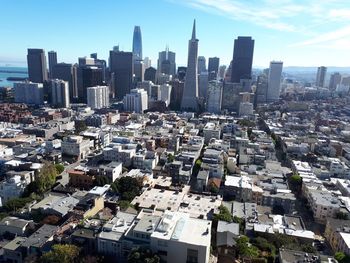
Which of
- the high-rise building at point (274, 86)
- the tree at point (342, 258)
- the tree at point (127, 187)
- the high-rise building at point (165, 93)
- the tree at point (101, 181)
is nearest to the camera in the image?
the tree at point (342, 258)

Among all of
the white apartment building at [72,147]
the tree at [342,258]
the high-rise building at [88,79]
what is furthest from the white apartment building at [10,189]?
the high-rise building at [88,79]

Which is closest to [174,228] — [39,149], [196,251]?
[196,251]

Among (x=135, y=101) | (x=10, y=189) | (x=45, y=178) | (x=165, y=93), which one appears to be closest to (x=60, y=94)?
(x=135, y=101)

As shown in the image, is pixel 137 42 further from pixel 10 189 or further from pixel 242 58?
pixel 10 189

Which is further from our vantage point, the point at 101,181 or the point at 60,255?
the point at 101,181

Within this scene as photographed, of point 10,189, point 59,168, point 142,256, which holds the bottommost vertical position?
point 10,189

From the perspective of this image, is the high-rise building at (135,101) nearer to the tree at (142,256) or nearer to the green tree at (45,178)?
the green tree at (45,178)
